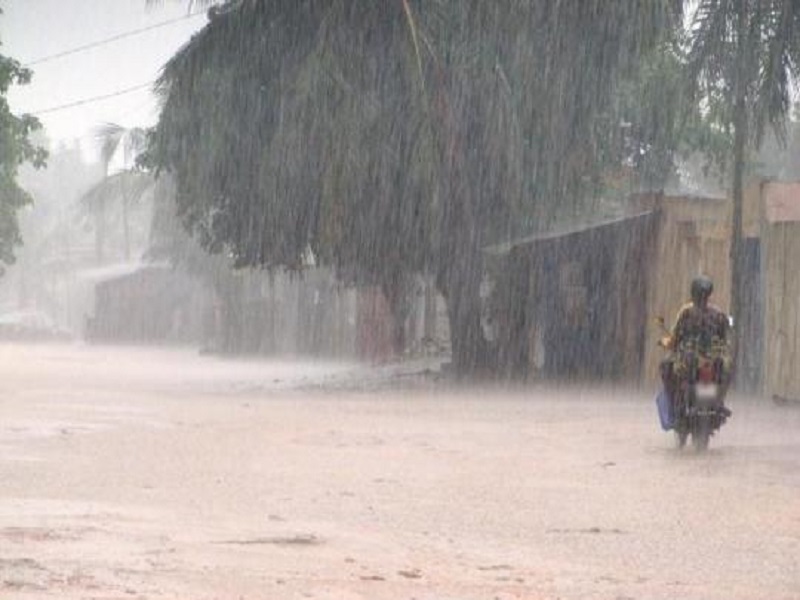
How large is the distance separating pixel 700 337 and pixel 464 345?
11.4 m

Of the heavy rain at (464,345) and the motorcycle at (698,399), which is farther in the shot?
the motorcycle at (698,399)

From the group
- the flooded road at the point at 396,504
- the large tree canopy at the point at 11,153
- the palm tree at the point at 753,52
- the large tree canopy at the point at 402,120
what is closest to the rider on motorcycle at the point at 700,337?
the flooded road at the point at 396,504

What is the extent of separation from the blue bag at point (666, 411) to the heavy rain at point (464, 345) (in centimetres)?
5

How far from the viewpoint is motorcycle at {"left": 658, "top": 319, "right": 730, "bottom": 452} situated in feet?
41.6

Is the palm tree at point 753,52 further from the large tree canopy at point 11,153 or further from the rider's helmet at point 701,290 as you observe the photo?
the large tree canopy at point 11,153

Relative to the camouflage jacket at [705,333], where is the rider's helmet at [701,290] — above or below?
above

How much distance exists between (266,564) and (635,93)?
65.6 feet

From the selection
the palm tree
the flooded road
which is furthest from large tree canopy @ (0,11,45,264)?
the palm tree

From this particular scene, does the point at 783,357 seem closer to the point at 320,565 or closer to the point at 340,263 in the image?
the point at 340,263

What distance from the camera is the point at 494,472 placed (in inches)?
443

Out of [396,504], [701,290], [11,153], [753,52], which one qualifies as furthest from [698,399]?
[11,153]

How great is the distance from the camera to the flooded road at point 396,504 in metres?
6.50

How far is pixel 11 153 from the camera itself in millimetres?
29500

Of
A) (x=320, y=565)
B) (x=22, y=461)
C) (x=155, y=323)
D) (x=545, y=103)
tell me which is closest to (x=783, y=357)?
(x=545, y=103)
